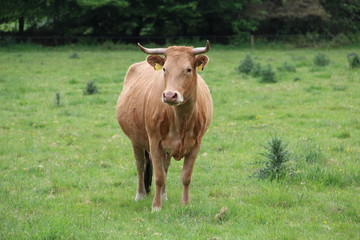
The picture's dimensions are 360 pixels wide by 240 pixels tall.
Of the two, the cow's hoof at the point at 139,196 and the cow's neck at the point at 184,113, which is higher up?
the cow's neck at the point at 184,113

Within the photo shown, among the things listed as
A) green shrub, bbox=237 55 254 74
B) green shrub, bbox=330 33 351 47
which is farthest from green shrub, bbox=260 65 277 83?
green shrub, bbox=330 33 351 47

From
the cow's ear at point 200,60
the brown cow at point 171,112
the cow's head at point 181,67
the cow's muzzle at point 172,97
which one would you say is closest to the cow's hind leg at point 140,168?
the brown cow at point 171,112

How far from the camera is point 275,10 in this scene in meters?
43.7

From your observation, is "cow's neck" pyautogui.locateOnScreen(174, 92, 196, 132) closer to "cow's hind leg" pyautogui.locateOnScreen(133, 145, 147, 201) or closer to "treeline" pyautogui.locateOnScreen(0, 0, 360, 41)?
"cow's hind leg" pyautogui.locateOnScreen(133, 145, 147, 201)

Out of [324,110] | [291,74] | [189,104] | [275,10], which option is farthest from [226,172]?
[275,10]

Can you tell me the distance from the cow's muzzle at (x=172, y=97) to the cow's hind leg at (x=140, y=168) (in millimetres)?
2044

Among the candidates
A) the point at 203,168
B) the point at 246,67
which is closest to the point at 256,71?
the point at 246,67

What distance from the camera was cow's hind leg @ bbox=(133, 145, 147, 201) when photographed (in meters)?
8.13

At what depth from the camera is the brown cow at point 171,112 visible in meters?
6.84

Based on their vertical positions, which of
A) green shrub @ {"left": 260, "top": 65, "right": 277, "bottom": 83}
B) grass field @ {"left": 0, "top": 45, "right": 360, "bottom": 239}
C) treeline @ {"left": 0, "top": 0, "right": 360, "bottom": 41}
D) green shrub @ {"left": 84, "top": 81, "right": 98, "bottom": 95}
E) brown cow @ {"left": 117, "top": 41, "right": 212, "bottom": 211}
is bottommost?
treeline @ {"left": 0, "top": 0, "right": 360, "bottom": 41}

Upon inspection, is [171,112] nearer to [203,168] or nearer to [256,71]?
[203,168]

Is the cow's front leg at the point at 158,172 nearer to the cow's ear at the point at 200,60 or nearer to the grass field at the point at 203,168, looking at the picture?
the grass field at the point at 203,168

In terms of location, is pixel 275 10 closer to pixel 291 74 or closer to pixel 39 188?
pixel 291 74

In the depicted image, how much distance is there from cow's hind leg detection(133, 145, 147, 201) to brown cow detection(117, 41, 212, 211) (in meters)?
0.36
